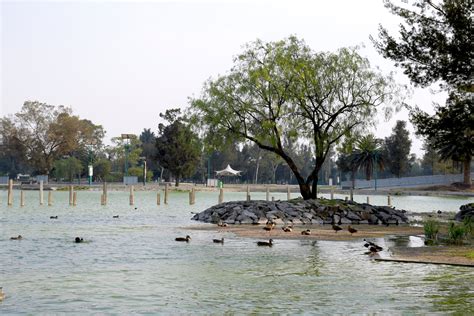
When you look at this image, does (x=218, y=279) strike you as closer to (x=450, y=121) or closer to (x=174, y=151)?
(x=450, y=121)

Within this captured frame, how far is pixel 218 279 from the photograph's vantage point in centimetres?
1883

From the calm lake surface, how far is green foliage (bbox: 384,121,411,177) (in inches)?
3333

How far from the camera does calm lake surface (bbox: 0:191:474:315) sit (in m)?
14.8

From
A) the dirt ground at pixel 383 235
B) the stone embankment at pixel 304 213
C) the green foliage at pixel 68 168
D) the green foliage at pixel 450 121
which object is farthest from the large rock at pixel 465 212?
the green foliage at pixel 68 168

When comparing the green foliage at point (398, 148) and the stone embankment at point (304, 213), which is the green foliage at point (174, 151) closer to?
the green foliage at point (398, 148)

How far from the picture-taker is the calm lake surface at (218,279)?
1481cm

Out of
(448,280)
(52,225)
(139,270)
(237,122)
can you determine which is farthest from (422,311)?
(237,122)

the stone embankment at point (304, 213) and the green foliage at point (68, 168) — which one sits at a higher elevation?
the green foliage at point (68, 168)

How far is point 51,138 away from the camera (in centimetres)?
12512

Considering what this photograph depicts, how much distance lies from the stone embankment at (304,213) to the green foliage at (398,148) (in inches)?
2726

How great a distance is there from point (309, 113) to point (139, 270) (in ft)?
91.4

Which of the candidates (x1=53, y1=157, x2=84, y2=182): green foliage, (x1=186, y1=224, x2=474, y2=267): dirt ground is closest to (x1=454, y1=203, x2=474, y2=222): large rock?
(x1=186, y1=224, x2=474, y2=267): dirt ground

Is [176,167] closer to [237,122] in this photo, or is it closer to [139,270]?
[237,122]

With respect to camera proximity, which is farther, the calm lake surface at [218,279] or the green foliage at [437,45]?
the green foliage at [437,45]
